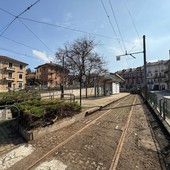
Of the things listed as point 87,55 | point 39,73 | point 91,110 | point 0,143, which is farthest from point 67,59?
point 39,73

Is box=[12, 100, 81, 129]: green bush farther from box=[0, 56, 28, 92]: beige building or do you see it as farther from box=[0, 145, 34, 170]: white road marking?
box=[0, 56, 28, 92]: beige building

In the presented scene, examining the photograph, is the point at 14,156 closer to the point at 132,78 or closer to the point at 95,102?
the point at 95,102

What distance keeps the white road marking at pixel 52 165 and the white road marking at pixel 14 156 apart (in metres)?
0.78

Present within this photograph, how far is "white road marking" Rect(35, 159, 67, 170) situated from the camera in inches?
145

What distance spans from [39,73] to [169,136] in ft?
209

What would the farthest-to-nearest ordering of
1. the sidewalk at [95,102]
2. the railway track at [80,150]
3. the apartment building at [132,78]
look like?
1. the apartment building at [132,78]
2. the sidewalk at [95,102]
3. the railway track at [80,150]

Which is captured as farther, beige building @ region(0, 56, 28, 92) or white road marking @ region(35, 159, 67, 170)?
beige building @ region(0, 56, 28, 92)

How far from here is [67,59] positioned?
2748 centimetres

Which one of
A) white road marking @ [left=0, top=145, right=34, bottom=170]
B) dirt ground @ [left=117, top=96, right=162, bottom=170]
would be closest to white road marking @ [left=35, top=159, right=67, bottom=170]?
white road marking @ [left=0, top=145, right=34, bottom=170]

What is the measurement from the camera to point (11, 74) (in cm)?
4216

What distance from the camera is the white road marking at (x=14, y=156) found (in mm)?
3883

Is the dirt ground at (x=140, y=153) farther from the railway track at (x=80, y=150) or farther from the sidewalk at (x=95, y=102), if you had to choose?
the sidewalk at (x=95, y=102)

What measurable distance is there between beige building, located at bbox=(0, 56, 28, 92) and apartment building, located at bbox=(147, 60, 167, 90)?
62.5m

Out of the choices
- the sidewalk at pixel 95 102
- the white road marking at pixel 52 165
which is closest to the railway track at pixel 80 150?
the white road marking at pixel 52 165
